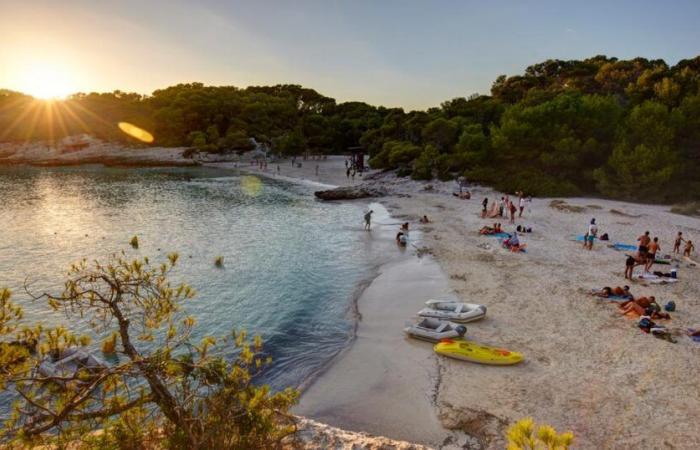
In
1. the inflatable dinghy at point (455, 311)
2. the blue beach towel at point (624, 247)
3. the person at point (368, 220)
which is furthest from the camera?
the person at point (368, 220)

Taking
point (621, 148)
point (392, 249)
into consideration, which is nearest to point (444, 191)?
point (621, 148)

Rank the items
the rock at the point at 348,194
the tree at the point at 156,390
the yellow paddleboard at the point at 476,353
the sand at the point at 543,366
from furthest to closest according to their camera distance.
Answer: the rock at the point at 348,194 < the yellow paddleboard at the point at 476,353 < the sand at the point at 543,366 < the tree at the point at 156,390

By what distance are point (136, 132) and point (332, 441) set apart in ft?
402

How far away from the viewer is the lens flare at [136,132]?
111325mm

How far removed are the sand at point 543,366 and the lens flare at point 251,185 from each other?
38181mm

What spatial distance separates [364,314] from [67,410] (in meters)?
14.8

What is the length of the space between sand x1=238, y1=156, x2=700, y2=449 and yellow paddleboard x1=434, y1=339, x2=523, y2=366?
0.27 m

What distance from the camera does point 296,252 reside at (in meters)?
30.4

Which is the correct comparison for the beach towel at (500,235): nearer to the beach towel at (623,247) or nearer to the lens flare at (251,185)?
the beach towel at (623,247)

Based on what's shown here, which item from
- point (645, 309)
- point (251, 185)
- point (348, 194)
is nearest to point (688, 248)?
point (645, 309)

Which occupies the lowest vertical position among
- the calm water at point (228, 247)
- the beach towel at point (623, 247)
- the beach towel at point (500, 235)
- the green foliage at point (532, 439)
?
the calm water at point (228, 247)

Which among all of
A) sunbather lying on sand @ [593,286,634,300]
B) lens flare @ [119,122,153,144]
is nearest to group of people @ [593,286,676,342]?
sunbather lying on sand @ [593,286,634,300]

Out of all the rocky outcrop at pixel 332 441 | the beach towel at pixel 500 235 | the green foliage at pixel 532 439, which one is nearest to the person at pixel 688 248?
the beach towel at pixel 500 235

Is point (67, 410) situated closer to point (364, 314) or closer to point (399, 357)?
point (399, 357)
